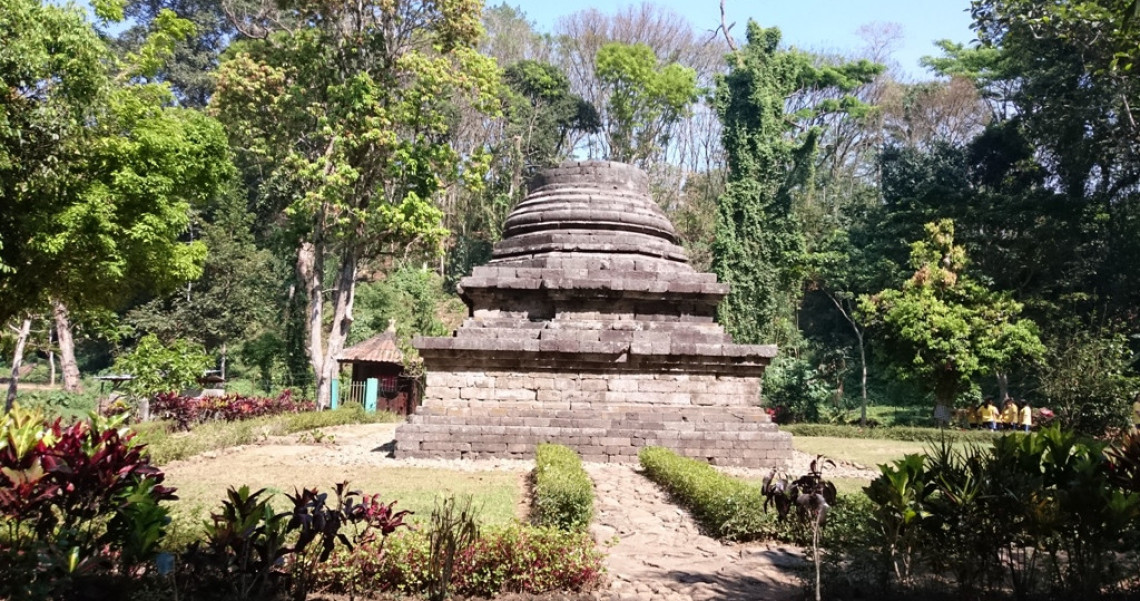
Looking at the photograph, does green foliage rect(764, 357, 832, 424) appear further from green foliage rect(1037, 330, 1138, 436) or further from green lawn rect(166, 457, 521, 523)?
green lawn rect(166, 457, 521, 523)

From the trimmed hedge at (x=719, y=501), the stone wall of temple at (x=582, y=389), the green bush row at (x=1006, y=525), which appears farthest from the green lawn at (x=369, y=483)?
the green bush row at (x=1006, y=525)

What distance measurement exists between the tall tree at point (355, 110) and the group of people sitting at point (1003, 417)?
56.0ft

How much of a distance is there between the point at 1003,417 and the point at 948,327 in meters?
2.99

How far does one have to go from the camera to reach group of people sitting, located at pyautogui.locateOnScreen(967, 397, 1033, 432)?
1939 cm

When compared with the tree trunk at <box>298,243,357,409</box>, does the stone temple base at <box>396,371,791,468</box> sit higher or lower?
lower

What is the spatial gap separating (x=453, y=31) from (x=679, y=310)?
12693 millimetres

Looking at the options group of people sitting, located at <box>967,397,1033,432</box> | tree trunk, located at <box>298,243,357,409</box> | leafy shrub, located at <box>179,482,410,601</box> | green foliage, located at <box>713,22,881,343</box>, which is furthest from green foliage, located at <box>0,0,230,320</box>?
group of people sitting, located at <box>967,397,1033,432</box>

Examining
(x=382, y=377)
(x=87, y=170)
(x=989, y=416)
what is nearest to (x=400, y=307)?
(x=382, y=377)

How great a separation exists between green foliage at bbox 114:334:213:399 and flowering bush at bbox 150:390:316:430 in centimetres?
32

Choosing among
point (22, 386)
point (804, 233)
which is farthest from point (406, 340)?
point (22, 386)

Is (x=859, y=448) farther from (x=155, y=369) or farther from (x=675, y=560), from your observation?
(x=155, y=369)

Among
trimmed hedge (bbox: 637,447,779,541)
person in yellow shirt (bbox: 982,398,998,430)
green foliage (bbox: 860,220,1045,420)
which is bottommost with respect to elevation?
person in yellow shirt (bbox: 982,398,998,430)

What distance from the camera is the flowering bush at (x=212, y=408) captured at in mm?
15055

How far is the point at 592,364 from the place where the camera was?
11.2m
